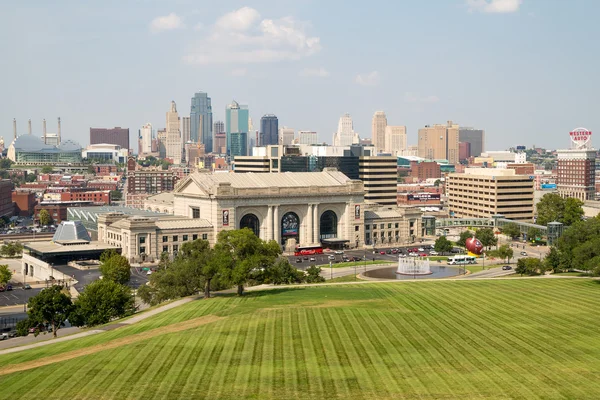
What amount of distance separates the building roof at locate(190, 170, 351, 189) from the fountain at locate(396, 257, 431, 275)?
3700 centimetres

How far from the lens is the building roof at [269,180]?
150 meters

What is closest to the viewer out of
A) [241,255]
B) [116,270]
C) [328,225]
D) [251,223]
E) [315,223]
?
[241,255]

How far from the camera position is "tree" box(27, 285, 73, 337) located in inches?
3169

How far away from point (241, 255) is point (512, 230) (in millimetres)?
90769

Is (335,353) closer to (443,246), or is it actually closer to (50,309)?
(50,309)

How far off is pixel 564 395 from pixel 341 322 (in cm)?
2444

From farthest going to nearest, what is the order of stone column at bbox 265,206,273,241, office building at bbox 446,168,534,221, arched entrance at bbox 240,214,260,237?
office building at bbox 446,168,534,221, stone column at bbox 265,206,273,241, arched entrance at bbox 240,214,260,237

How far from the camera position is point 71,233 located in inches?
5768

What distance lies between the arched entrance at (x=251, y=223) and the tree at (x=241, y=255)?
5654 cm

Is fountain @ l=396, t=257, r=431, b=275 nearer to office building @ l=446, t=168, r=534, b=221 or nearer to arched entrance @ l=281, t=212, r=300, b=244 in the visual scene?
arched entrance @ l=281, t=212, r=300, b=244

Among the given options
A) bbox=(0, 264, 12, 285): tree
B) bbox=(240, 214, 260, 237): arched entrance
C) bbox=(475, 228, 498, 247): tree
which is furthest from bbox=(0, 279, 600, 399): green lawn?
bbox=(475, 228, 498, 247): tree

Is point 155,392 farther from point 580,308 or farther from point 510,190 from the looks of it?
point 510,190

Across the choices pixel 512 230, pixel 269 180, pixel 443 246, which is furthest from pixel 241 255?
pixel 512 230

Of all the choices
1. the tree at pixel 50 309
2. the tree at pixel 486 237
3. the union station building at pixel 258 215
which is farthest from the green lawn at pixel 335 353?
the tree at pixel 486 237
